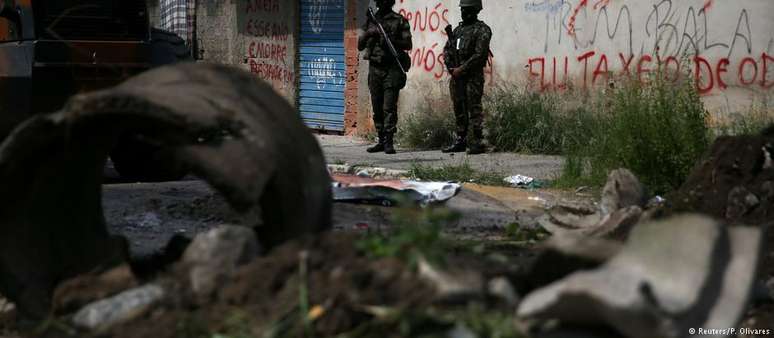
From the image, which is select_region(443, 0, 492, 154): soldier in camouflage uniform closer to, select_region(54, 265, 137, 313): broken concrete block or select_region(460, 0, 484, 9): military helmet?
select_region(460, 0, 484, 9): military helmet

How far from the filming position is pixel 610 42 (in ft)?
41.1

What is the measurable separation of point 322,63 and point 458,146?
4.75 metres

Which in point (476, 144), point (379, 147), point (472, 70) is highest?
point (472, 70)

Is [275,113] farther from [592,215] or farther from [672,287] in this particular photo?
[592,215]

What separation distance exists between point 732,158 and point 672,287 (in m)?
3.61

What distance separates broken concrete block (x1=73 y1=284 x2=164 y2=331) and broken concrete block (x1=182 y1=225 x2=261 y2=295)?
0.46 ft

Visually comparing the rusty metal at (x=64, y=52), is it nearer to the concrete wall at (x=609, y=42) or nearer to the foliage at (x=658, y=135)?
the foliage at (x=658, y=135)

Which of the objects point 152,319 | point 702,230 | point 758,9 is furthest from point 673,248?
point 758,9

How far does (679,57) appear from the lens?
1173 cm

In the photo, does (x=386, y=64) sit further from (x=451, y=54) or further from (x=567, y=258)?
(x=567, y=258)

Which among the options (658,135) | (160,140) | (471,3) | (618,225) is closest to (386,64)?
(471,3)

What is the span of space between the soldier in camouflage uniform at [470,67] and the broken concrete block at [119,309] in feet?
30.7

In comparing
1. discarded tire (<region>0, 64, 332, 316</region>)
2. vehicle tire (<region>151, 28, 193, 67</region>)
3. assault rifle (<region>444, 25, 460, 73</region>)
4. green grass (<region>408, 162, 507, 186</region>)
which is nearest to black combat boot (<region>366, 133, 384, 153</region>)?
assault rifle (<region>444, 25, 460, 73</region>)

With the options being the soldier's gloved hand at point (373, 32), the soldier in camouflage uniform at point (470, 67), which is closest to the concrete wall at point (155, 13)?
the soldier's gloved hand at point (373, 32)
